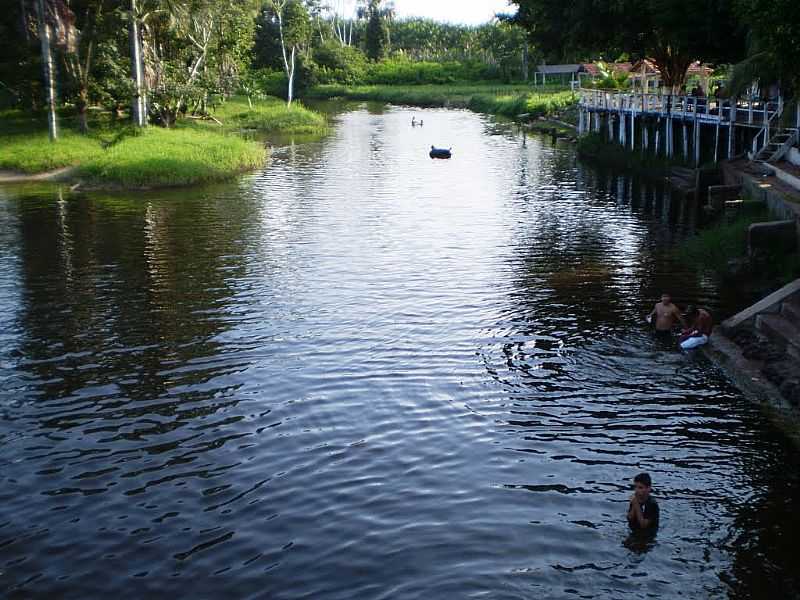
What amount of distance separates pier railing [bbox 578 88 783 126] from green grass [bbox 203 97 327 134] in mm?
24287

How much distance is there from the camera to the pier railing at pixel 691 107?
3556 centimetres

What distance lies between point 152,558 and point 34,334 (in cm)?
1063

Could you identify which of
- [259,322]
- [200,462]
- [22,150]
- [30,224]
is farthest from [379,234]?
[22,150]

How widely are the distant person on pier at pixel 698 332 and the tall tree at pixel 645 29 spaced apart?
66.2ft

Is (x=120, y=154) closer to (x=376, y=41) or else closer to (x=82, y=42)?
(x=82, y=42)

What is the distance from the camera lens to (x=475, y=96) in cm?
10331

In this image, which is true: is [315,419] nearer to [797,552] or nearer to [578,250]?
[797,552]

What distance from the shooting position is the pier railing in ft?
117

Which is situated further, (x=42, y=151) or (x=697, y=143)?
(x=42, y=151)

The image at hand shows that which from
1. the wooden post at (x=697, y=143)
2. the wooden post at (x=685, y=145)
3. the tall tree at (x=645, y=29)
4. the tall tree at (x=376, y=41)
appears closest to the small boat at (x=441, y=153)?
the tall tree at (x=645, y=29)

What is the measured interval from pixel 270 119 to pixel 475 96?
3765 cm

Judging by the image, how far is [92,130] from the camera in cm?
5175

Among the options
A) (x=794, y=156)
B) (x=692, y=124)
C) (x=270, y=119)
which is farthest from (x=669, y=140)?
(x=270, y=119)

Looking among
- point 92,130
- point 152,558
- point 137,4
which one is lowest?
point 152,558
